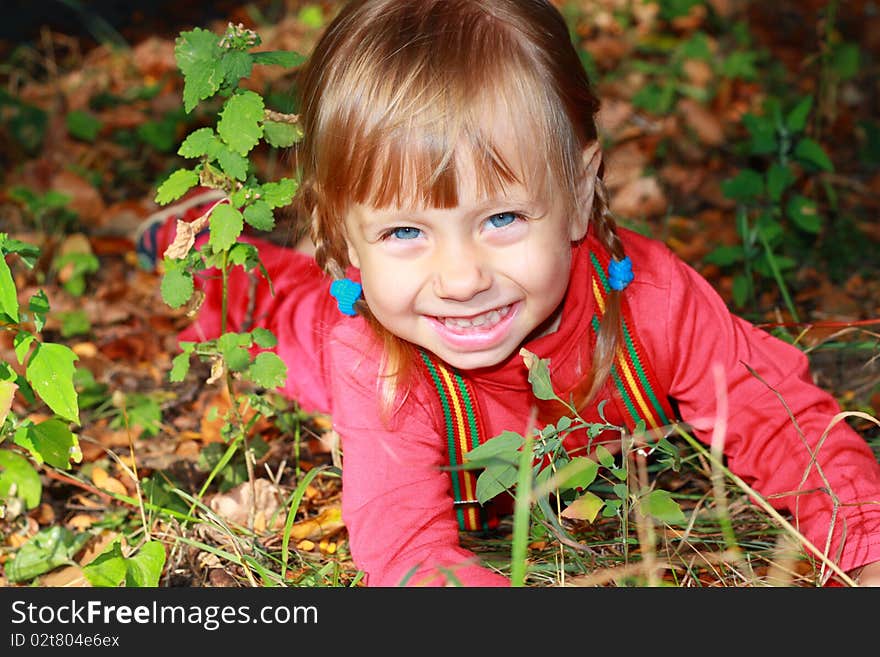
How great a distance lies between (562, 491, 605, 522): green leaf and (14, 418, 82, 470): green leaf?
854 millimetres

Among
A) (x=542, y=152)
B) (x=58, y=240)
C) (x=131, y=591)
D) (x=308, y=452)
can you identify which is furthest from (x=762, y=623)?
(x=58, y=240)

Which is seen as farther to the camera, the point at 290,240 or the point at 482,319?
the point at 290,240

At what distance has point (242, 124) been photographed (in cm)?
198

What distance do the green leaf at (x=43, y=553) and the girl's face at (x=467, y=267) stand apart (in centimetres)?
82

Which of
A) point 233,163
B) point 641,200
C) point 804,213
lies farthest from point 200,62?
point 641,200

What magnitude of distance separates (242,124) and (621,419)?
953 mm

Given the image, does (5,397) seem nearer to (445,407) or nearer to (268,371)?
(268,371)

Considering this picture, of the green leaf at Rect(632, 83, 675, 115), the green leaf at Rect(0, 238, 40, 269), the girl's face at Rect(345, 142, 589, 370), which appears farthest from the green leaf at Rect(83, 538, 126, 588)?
the green leaf at Rect(632, 83, 675, 115)

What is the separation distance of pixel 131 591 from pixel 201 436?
935 mm

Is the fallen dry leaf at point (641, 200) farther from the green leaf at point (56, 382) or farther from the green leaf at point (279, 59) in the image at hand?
the green leaf at point (56, 382)

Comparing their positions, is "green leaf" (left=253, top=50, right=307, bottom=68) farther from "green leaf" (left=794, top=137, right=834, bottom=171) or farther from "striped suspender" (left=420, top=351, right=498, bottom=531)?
"green leaf" (left=794, top=137, right=834, bottom=171)

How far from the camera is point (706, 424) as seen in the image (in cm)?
232

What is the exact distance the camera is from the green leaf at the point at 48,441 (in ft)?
6.40

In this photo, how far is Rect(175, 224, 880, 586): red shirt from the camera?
211 cm
